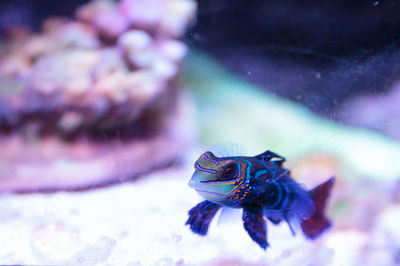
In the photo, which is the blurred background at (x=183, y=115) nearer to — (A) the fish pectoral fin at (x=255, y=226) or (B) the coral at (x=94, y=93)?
(B) the coral at (x=94, y=93)

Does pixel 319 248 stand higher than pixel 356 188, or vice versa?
pixel 356 188

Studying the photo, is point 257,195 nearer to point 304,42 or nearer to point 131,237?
point 131,237

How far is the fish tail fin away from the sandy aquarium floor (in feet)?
0.16

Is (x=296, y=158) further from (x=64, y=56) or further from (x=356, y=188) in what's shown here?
(x=64, y=56)

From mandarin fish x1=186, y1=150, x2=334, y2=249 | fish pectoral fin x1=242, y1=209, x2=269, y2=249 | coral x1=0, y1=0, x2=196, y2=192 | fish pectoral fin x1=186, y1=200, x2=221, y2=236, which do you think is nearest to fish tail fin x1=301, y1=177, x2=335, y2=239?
mandarin fish x1=186, y1=150, x2=334, y2=249

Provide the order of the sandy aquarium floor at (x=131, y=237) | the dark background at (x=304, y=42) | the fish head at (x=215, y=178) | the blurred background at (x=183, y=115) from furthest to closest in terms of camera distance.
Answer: the dark background at (x=304, y=42) < the blurred background at (x=183, y=115) < the sandy aquarium floor at (x=131, y=237) < the fish head at (x=215, y=178)

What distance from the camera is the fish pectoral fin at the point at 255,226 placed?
1.59m

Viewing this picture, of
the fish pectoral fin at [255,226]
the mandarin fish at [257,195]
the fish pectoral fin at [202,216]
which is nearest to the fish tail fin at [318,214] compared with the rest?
the mandarin fish at [257,195]

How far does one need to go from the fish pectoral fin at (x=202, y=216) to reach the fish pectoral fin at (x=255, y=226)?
0.16 m

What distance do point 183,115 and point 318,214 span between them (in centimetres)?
124

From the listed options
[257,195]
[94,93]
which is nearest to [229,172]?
[257,195]

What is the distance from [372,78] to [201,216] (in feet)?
4.76

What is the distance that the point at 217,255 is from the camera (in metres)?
1.70

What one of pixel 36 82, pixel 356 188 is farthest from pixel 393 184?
pixel 36 82
